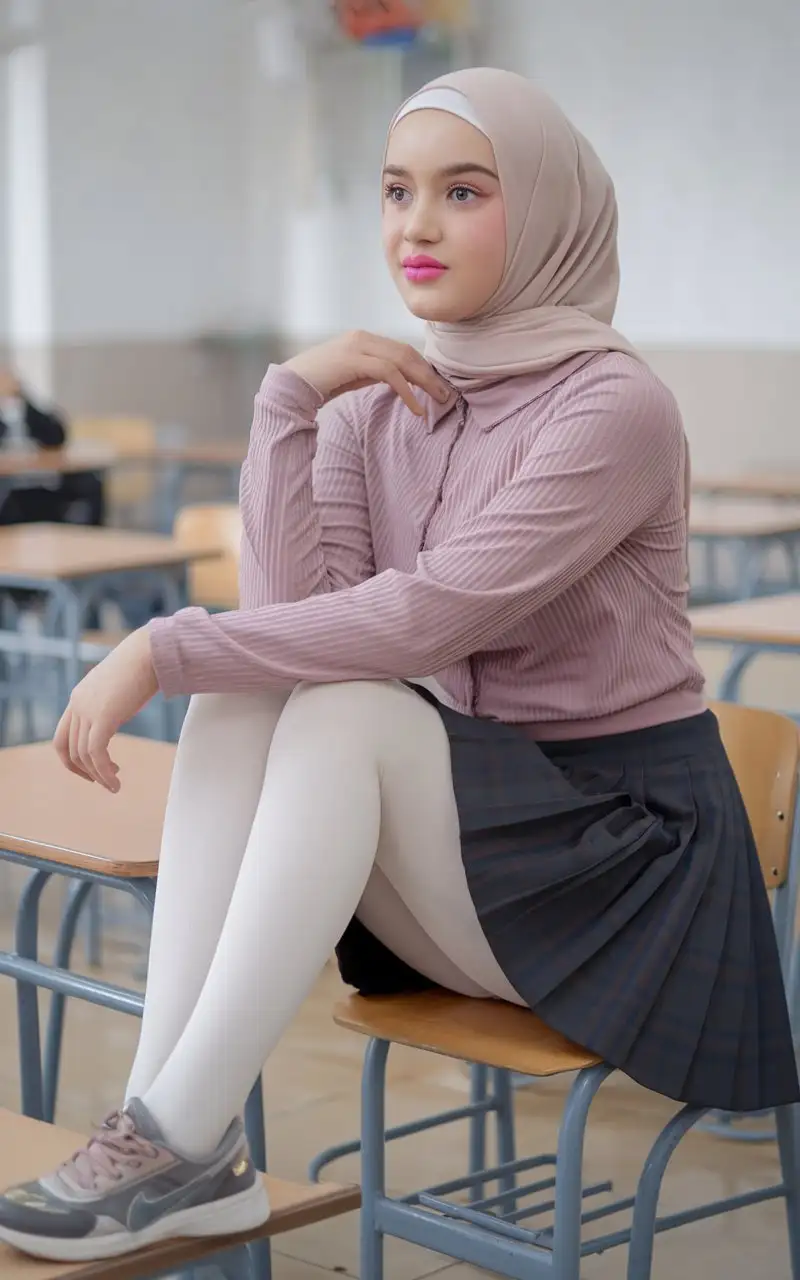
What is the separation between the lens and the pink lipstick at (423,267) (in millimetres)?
1641

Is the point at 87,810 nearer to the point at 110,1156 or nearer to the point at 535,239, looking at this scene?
the point at 110,1156

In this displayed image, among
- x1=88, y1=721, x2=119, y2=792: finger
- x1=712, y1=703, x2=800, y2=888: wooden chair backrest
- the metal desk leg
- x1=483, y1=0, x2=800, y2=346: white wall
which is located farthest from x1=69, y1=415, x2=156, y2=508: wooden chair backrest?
x1=88, y1=721, x2=119, y2=792: finger

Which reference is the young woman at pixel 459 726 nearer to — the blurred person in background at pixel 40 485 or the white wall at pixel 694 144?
the blurred person in background at pixel 40 485

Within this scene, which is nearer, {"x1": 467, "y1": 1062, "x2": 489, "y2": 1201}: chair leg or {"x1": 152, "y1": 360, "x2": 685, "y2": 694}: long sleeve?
{"x1": 152, "y1": 360, "x2": 685, "y2": 694}: long sleeve

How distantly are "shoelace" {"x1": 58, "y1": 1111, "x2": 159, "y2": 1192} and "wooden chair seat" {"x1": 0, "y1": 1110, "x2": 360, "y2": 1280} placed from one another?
0.05 meters

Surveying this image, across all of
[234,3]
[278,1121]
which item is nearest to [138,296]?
[234,3]

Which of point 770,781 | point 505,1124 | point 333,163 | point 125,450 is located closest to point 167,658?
point 770,781

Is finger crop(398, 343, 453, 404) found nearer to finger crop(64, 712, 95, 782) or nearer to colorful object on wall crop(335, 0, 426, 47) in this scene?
finger crop(64, 712, 95, 782)

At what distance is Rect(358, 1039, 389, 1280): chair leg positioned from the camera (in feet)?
5.47

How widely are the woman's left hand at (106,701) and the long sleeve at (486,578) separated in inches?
0.9

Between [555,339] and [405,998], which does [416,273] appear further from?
[405,998]

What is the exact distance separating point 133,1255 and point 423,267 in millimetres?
845

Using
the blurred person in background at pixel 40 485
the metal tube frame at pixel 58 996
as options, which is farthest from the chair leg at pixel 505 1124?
the blurred person in background at pixel 40 485

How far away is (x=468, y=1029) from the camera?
1.56 m
